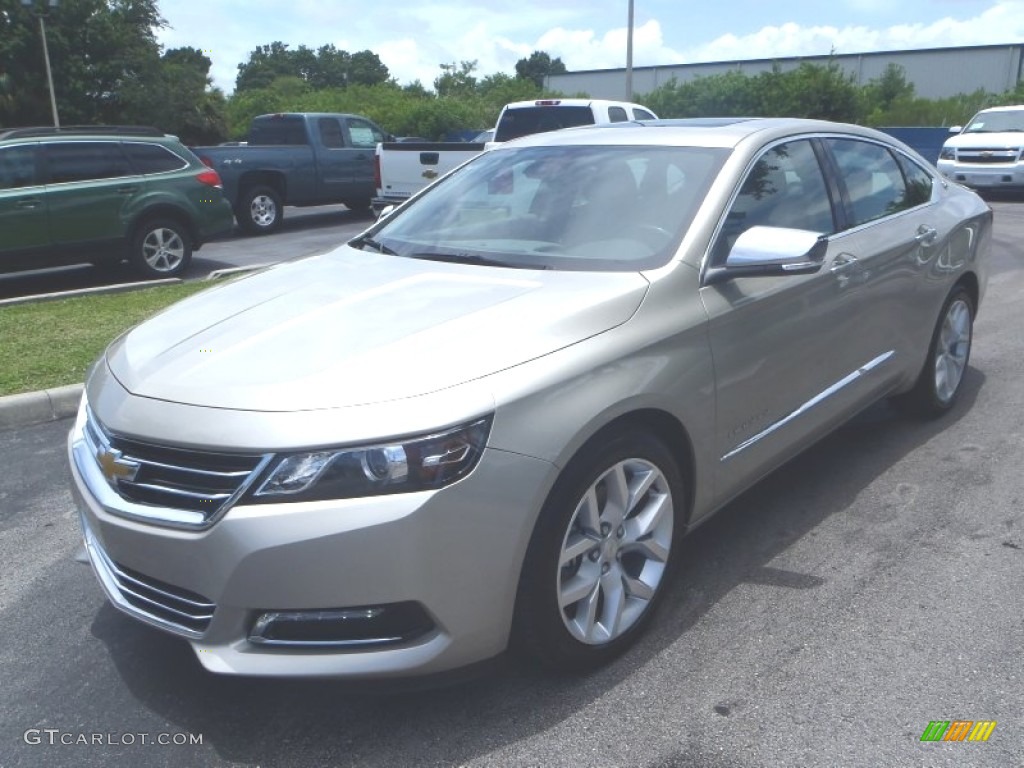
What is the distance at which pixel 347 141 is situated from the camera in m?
17.3

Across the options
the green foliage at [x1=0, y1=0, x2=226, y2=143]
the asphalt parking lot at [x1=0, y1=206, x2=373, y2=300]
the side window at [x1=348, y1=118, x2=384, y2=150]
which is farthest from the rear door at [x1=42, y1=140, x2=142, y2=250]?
the green foliage at [x1=0, y1=0, x2=226, y2=143]

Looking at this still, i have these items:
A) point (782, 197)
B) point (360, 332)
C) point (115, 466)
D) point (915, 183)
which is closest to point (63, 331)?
point (115, 466)

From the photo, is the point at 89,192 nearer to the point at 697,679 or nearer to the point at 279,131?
the point at 279,131

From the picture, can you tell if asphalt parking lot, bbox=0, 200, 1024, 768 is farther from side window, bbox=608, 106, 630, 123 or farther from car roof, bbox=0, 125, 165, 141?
side window, bbox=608, 106, 630, 123

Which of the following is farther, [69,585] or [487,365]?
[69,585]

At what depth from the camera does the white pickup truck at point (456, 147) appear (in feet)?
44.0

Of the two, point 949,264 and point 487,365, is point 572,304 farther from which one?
point 949,264

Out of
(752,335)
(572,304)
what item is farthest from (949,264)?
(572,304)

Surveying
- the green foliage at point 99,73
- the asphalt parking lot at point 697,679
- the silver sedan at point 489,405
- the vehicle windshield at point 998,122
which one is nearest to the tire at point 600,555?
the silver sedan at point 489,405

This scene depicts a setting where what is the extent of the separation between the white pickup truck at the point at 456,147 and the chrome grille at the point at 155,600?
10.8 m

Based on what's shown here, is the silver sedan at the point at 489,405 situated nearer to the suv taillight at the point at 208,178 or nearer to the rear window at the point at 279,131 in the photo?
the suv taillight at the point at 208,178

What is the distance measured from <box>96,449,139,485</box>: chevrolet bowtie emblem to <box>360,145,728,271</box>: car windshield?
4.96 ft

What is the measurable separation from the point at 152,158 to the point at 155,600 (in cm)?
947

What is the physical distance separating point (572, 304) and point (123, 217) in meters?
8.91
